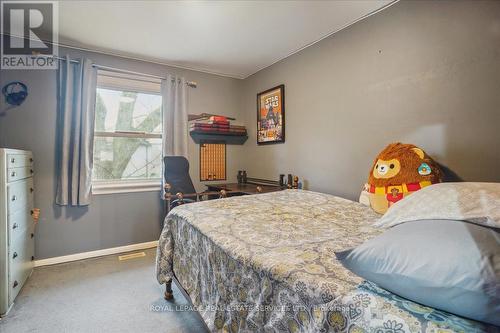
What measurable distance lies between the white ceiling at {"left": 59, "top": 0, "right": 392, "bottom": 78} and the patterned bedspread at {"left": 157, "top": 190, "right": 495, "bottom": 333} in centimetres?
165

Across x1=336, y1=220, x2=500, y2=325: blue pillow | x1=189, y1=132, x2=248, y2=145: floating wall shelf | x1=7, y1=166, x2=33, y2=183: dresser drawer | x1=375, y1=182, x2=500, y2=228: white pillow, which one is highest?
x1=189, y1=132, x2=248, y2=145: floating wall shelf

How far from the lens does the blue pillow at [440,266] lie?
0.54 metres

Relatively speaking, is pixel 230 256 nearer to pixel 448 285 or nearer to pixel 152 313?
pixel 448 285

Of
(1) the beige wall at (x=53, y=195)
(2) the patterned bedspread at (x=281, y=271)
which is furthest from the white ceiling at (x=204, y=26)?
(2) the patterned bedspread at (x=281, y=271)

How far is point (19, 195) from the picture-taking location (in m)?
2.10

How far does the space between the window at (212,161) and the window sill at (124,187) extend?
0.66 metres

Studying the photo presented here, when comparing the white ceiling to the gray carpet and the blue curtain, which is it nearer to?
the blue curtain

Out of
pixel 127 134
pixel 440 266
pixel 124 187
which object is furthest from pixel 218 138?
pixel 440 266

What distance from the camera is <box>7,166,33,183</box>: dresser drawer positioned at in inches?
74.0

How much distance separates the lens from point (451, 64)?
5.51 feet

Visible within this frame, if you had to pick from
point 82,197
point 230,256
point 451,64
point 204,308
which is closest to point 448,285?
point 230,256

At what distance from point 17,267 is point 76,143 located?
1.29 m

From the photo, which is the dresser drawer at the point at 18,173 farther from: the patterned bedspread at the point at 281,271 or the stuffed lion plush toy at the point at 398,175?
the stuffed lion plush toy at the point at 398,175

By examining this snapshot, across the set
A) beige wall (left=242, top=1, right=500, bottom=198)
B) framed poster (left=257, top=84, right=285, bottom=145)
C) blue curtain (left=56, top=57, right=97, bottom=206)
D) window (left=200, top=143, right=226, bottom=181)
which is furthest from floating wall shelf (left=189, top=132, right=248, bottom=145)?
blue curtain (left=56, top=57, right=97, bottom=206)
